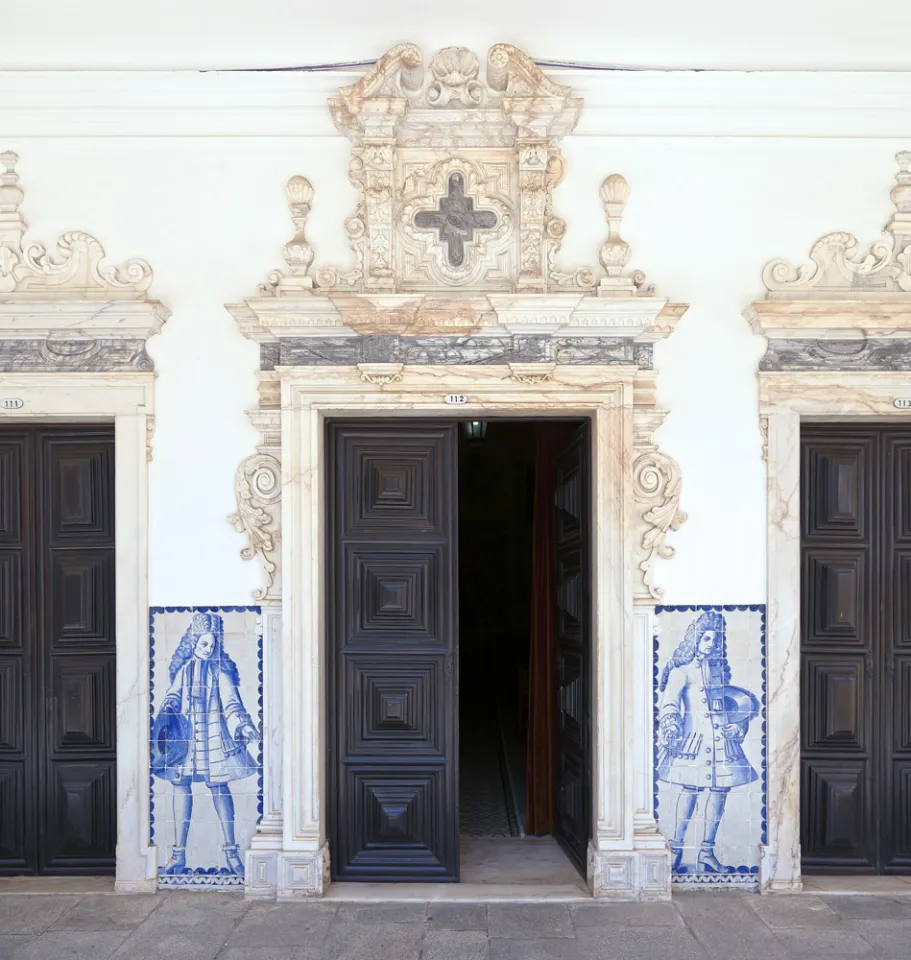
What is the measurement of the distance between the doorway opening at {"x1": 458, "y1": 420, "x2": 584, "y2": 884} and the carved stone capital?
1039 mm

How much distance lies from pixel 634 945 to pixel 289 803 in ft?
5.50

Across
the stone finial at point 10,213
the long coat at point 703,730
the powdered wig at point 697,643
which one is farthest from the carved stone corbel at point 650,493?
the stone finial at point 10,213

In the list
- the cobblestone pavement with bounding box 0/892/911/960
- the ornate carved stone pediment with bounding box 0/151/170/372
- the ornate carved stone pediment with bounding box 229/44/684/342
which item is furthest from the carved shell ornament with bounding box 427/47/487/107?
the cobblestone pavement with bounding box 0/892/911/960

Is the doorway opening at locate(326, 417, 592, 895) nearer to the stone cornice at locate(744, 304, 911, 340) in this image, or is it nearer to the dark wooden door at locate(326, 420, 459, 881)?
the dark wooden door at locate(326, 420, 459, 881)

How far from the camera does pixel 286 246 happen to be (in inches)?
179

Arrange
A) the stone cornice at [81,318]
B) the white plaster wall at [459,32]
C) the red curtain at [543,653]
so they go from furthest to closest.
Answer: the red curtain at [543,653] < the stone cornice at [81,318] < the white plaster wall at [459,32]

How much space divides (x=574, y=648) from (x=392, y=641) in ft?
3.25

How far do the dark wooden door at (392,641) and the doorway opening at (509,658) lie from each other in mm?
376

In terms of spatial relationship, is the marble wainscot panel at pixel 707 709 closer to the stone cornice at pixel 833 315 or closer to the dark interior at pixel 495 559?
the stone cornice at pixel 833 315

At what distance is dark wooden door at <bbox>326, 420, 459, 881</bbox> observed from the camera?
4.68m

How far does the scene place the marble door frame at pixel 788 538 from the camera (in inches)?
178

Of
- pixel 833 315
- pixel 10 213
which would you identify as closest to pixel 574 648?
pixel 833 315

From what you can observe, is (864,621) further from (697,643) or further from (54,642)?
(54,642)

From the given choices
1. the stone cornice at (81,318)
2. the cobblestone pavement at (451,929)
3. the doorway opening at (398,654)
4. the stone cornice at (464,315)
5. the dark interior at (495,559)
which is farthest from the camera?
the dark interior at (495,559)
